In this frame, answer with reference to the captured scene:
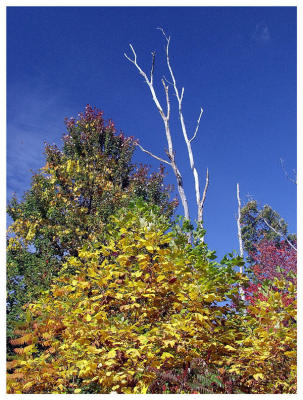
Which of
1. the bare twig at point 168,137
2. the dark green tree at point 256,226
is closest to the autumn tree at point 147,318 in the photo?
the bare twig at point 168,137

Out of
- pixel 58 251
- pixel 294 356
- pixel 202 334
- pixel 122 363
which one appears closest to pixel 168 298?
pixel 202 334

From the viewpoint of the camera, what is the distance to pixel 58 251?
9.79 metres

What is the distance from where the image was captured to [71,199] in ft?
34.0

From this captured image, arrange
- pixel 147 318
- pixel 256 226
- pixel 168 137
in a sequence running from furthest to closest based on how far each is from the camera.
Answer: pixel 256 226
pixel 168 137
pixel 147 318

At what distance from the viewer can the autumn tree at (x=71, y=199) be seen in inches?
364

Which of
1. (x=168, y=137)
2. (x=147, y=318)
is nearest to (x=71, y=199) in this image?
(x=168, y=137)

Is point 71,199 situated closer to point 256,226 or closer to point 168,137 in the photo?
point 168,137

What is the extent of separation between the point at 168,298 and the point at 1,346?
1.90 meters

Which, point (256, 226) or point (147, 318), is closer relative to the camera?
point (147, 318)

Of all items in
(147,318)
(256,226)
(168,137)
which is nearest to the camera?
(147,318)

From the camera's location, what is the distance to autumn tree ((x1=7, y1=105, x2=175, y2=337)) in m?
9.26

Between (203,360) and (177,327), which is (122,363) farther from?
(203,360)

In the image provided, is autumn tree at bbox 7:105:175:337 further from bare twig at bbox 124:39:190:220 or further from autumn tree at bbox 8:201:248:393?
autumn tree at bbox 8:201:248:393

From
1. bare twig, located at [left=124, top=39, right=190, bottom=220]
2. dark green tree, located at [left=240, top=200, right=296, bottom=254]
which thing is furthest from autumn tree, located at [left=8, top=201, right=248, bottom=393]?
dark green tree, located at [left=240, top=200, right=296, bottom=254]
